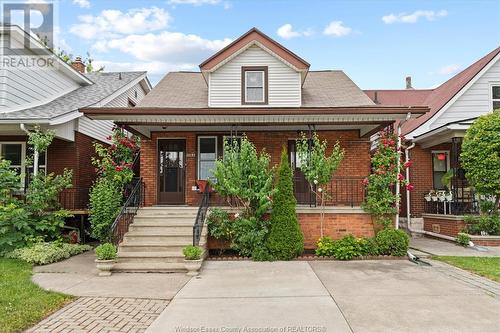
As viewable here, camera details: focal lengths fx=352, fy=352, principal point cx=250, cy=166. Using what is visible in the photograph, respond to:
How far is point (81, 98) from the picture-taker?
1394 centimetres

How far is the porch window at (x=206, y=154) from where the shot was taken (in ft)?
38.2

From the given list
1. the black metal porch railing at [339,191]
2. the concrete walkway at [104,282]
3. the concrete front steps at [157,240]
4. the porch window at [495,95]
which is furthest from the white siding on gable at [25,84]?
the porch window at [495,95]

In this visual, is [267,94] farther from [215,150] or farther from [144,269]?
[144,269]

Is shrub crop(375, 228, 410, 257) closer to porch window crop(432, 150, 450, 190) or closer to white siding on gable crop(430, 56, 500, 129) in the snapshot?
porch window crop(432, 150, 450, 190)

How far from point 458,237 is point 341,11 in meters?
9.01

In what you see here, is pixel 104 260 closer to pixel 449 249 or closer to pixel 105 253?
pixel 105 253

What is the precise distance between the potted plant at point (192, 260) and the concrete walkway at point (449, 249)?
20.8 ft

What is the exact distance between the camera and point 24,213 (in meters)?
9.38

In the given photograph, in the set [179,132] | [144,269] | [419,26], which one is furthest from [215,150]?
[419,26]

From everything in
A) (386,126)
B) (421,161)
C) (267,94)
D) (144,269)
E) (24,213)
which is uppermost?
(267,94)

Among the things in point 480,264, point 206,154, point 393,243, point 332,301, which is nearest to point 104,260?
point 332,301

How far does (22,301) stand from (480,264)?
9077 mm

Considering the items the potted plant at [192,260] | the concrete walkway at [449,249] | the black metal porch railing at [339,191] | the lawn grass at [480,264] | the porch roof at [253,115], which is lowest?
the concrete walkway at [449,249]

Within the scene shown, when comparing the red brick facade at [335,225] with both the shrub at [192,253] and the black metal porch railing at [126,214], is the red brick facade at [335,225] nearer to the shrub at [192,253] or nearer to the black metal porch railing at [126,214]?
the shrub at [192,253]
